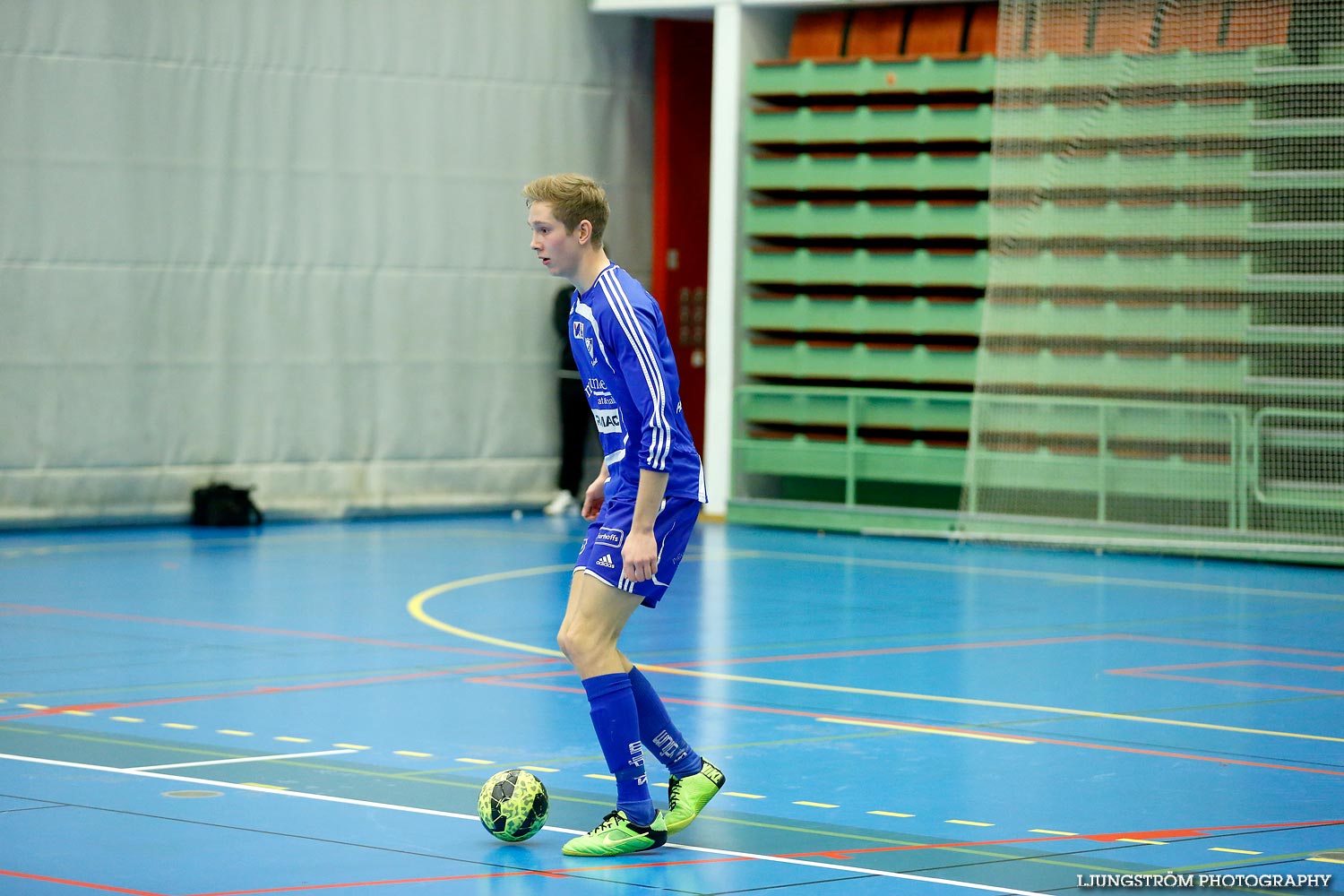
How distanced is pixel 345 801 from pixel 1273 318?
10.9 meters

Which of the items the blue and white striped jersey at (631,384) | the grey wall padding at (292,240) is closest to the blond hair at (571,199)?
the blue and white striped jersey at (631,384)

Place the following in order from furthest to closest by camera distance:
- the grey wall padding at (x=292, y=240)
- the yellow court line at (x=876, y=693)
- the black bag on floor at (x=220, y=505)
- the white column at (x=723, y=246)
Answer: the white column at (x=723, y=246) → the black bag on floor at (x=220, y=505) → the grey wall padding at (x=292, y=240) → the yellow court line at (x=876, y=693)

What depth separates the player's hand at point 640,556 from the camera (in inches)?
230

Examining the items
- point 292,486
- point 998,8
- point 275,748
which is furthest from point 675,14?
point 275,748

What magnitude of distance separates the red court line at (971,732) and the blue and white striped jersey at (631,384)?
8.35ft

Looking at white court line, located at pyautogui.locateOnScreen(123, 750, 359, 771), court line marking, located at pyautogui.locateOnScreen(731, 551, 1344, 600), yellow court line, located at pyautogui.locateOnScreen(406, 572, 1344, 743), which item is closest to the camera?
white court line, located at pyautogui.locateOnScreen(123, 750, 359, 771)

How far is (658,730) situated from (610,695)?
0.95 feet

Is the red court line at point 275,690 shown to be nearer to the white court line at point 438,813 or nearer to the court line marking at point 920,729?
the white court line at point 438,813

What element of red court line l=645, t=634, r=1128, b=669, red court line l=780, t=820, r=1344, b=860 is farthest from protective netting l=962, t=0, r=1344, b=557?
red court line l=780, t=820, r=1344, b=860

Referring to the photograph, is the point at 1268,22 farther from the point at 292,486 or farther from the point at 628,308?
the point at 628,308

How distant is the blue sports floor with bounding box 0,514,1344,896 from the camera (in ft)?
19.1

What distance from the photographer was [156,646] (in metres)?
10.3

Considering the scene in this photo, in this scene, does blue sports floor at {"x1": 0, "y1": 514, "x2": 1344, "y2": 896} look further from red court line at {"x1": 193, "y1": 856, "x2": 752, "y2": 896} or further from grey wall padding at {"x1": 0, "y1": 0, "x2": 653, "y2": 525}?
grey wall padding at {"x1": 0, "y1": 0, "x2": 653, "y2": 525}

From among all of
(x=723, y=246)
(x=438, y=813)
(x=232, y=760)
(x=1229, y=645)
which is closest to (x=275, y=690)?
(x=232, y=760)
